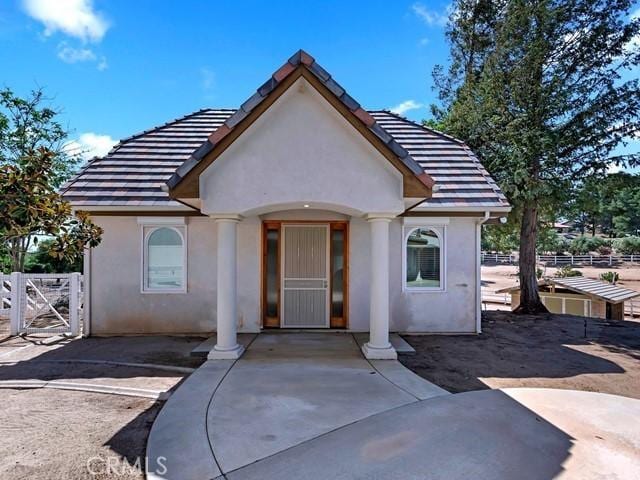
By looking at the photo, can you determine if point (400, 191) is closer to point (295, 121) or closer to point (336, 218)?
point (295, 121)

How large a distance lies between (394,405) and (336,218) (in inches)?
220

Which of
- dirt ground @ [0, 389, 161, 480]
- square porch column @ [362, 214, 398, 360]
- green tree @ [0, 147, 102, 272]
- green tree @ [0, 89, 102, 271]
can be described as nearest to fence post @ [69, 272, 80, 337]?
dirt ground @ [0, 389, 161, 480]

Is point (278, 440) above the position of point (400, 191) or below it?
below

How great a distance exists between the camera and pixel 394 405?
5148 mm

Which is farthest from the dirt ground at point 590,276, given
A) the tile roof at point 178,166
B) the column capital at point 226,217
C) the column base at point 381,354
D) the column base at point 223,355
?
the column capital at point 226,217

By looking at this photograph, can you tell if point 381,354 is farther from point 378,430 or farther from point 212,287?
point 212,287

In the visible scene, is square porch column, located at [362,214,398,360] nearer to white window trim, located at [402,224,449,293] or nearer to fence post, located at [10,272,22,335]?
white window trim, located at [402,224,449,293]

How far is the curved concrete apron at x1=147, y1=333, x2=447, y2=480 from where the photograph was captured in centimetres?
392

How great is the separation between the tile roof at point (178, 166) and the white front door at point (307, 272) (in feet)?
9.47

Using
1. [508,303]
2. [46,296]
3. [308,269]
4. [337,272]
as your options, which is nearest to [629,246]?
[508,303]

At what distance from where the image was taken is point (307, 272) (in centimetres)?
1005

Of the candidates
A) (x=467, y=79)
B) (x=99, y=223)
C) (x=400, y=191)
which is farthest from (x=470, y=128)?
(x=99, y=223)

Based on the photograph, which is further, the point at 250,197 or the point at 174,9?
the point at 174,9

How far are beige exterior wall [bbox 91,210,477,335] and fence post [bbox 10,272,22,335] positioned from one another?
2.10 m
